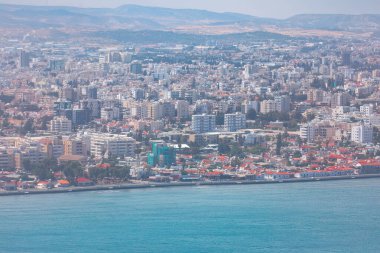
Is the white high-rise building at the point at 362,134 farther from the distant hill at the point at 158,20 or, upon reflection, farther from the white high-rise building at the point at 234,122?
the distant hill at the point at 158,20

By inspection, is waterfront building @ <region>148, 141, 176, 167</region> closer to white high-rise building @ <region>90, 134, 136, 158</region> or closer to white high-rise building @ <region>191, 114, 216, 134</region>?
white high-rise building @ <region>90, 134, 136, 158</region>

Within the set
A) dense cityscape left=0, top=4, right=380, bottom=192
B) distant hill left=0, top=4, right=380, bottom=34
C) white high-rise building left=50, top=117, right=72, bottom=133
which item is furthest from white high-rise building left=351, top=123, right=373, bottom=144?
distant hill left=0, top=4, right=380, bottom=34

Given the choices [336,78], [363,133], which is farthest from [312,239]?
[336,78]

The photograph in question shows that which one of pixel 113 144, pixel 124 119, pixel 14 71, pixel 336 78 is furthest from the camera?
pixel 14 71

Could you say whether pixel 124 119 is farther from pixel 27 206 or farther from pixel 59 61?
pixel 59 61

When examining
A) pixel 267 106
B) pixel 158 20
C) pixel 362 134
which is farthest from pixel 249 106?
pixel 158 20

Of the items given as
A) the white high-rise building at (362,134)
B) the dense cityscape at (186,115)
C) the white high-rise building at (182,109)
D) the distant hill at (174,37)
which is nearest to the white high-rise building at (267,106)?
the dense cityscape at (186,115)
